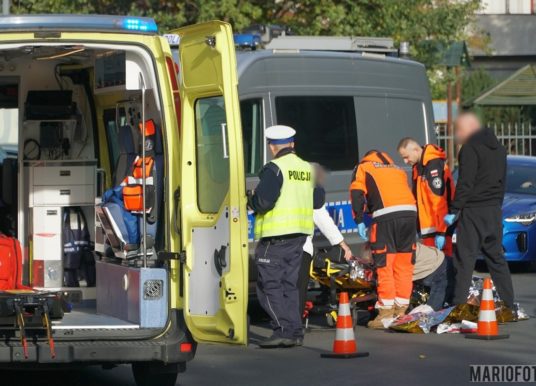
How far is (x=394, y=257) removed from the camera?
1225cm

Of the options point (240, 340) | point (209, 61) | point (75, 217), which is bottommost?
point (240, 340)

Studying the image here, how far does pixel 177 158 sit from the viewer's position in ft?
28.1

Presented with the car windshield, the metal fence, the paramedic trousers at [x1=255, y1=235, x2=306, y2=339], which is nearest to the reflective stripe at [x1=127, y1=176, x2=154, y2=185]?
the paramedic trousers at [x1=255, y1=235, x2=306, y2=339]

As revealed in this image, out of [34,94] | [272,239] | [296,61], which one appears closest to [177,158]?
[272,239]

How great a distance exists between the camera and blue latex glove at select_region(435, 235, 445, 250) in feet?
42.8

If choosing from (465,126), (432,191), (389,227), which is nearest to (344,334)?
(389,227)

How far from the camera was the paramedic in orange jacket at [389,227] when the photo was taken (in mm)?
12242

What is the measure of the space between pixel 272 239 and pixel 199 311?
8.34ft

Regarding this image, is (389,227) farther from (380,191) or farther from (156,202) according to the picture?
(156,202)

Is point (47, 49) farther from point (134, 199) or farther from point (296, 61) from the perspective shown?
point (296, 61)

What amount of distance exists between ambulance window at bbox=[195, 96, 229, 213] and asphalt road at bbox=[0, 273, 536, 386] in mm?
1731

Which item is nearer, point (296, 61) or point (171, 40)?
point (171, 40)

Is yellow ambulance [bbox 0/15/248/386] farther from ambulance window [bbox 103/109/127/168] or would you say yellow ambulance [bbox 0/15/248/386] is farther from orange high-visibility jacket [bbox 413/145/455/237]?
orange high-visibility jacket [bbox 413/145/455/237]

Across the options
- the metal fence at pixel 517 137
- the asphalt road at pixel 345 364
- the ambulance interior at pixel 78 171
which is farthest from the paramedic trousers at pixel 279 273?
the metal fence at pixel 517 137
